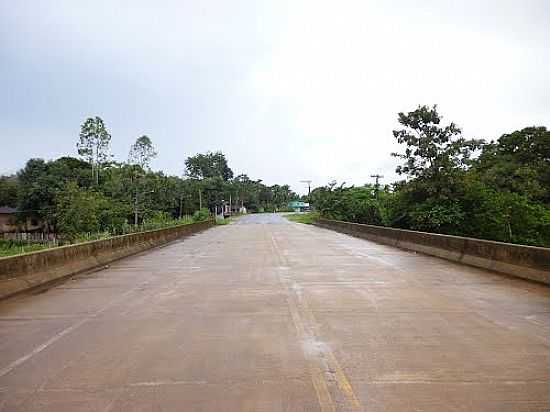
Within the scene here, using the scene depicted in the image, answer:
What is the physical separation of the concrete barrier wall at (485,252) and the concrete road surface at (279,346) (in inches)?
23.2

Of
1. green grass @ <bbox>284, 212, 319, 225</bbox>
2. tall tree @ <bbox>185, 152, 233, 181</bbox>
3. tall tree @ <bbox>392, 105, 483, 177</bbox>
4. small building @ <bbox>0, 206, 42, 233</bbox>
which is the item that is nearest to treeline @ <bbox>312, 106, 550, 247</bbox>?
tall tree @ <bbox>392, 105, 483, 177</bbox>

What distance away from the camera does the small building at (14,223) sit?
68750 millimetres

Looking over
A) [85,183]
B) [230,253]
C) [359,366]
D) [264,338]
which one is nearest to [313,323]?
[264,338]

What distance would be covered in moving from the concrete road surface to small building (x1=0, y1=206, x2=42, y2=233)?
62.6m

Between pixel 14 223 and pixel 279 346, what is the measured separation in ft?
237

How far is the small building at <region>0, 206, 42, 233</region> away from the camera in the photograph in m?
68.8

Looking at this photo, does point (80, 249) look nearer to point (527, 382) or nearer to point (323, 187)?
point (527, 382)

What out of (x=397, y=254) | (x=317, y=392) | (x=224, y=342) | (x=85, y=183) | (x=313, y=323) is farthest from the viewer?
(x=85, y=183)

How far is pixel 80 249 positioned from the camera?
52.3 ft

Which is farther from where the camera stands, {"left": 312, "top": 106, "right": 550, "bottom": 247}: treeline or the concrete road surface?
{"left": 312, "top": 106, "right": 550, "bottom": 247}: treeline

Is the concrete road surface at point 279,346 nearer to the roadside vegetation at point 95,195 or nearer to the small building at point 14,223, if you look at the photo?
the roadside vegetation at point 95,195

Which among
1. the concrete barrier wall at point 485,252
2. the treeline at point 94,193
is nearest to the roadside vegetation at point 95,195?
the treeline at point 94,193

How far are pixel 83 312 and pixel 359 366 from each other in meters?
5.34

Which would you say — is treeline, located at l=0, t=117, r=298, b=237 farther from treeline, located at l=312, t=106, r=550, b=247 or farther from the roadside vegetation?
treeline, located at l=312, t=106, r=550, b=247
